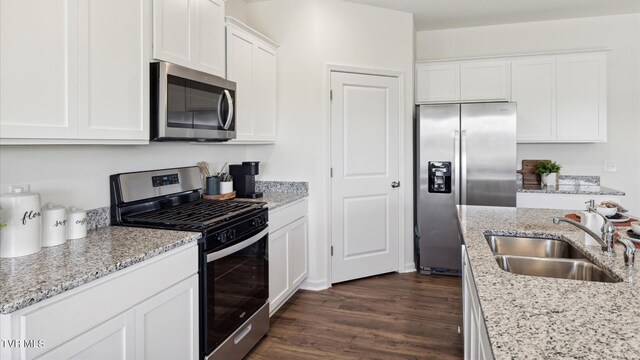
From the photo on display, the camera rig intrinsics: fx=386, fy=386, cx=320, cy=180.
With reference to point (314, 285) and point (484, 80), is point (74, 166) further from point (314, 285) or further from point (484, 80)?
point (484, 80)

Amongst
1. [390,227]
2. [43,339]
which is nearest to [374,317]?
[390,227]

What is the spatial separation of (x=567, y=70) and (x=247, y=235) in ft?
12.0

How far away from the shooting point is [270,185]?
358 cm

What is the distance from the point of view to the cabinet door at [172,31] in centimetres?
193

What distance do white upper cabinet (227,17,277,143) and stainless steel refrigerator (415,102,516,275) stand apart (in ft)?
5.01

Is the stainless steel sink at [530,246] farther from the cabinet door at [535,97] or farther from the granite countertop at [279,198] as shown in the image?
the cabinet door at [535,97]

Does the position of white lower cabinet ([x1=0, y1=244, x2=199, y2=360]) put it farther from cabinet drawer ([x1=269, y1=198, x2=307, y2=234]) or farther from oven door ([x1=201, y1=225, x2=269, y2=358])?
cabinet drawer ([x1=269, y1=198, x2=307, y2=234])

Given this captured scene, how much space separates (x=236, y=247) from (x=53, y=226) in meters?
0.84

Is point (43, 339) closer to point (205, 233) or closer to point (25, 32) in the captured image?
point (205, 233)

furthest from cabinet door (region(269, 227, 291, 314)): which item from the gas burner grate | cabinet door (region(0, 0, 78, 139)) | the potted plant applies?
the potted plant

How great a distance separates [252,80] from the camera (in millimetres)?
3012

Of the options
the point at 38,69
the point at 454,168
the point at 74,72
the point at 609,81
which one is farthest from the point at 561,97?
the point at 38,69

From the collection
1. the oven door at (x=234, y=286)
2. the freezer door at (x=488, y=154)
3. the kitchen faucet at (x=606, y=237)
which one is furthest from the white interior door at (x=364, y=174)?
the kitchen faucet at (x=606, y=237)

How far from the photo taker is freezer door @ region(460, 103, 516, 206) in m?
3.71
